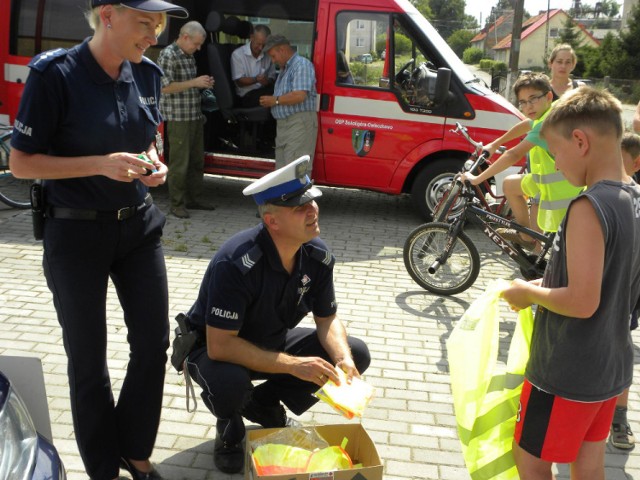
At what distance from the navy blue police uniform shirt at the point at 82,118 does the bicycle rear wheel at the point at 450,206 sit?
3.75 m

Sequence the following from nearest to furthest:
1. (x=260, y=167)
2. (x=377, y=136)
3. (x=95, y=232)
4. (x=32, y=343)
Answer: (x=95, y=232), (x=32, y=343), (x=377, y=136), (x=260, y=167)

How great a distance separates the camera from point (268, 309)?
10.7ft

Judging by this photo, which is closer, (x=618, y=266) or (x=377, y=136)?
(x=618, y=266)

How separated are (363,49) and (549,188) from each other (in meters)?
3.84

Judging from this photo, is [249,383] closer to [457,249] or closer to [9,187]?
[457,249]

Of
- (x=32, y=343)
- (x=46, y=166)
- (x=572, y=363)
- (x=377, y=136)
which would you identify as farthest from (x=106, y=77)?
(x=377, y=136)

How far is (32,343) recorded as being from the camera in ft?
15.9

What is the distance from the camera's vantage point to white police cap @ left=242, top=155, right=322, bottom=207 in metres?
3.08

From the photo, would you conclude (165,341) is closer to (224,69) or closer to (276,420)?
(276,420)

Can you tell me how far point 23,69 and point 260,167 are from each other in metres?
3.04

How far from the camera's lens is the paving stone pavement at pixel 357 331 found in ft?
12.1

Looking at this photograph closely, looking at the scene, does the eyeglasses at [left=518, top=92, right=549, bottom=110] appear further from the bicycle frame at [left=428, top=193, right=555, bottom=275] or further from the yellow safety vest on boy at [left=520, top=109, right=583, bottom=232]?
the bicycle frame at [left=428, top=193, right=555, bottom=275]

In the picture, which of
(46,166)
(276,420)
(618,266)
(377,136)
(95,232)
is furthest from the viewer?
(377,136)

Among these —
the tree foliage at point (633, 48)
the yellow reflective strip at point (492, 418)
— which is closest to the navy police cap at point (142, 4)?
the yellow reflective strip at point (492, 418)
